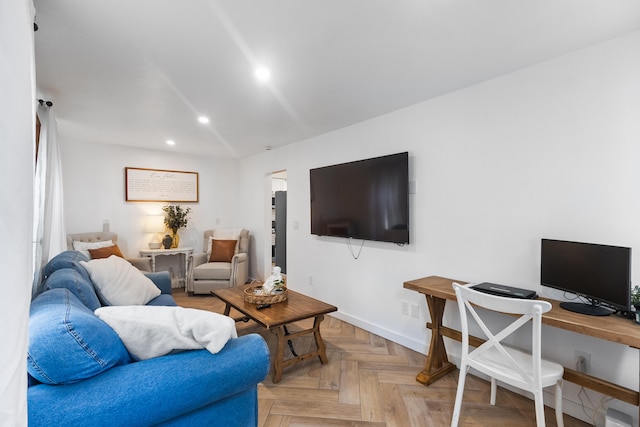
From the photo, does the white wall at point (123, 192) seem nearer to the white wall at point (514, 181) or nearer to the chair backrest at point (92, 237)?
the chair backrest at point (92, 237)

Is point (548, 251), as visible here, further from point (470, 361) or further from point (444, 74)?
point (444, 74)

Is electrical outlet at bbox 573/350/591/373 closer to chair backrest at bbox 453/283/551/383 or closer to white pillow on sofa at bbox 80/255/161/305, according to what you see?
chair backrest at bbox 453/283/551/383

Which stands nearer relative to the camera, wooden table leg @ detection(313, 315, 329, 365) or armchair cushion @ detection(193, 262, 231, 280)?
wooden table leg @ detection(313, 315, 329, 365)

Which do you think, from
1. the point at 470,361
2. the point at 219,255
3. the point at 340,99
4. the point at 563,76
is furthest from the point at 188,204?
the point at 563,76

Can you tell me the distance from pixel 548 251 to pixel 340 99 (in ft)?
6.38

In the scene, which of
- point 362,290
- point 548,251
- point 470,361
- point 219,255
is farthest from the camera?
point 219,255

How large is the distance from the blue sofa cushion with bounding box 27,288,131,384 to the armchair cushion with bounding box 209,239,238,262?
362cm

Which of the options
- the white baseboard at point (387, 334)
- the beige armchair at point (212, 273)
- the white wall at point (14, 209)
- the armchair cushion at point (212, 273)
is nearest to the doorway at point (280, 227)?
the beige armchair at point (212, 273)

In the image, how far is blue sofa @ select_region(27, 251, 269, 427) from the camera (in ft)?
3.35

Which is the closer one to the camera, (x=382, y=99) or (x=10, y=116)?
(x=10, y=116)

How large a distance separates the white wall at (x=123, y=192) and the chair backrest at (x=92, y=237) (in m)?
0.22

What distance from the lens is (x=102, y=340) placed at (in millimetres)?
1146

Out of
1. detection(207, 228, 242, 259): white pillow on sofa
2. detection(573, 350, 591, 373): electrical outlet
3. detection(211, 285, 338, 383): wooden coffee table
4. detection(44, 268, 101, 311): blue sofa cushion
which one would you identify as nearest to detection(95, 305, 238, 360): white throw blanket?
detection(44, 268, 101, 311): blue sofa cushion

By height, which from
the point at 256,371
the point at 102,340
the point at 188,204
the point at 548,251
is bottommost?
the point at 256,371
